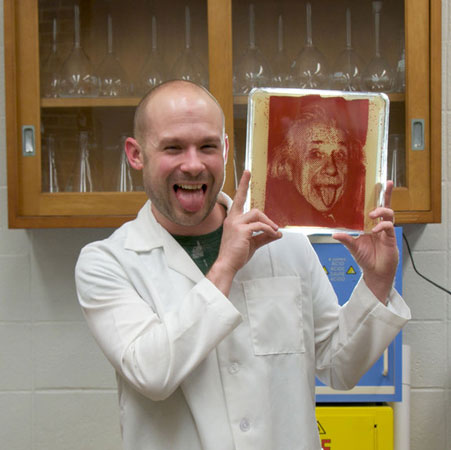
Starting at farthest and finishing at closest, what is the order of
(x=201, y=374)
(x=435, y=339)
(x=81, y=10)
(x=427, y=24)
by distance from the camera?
(x=435, y=339) → (x=81, y=10) → (x=427, y=24) → (x=201, y=374)

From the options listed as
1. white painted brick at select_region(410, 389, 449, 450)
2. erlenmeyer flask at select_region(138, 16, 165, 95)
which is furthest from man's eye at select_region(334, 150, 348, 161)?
white painted brick at select_region(410, 389, 449, 450)

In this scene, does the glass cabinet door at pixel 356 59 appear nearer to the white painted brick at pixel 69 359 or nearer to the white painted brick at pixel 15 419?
the white painted brick at pixel 69 359

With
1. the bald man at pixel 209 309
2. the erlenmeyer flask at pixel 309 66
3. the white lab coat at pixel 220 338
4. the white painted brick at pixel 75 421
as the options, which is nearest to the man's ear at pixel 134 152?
the bald man at pixel 209 309

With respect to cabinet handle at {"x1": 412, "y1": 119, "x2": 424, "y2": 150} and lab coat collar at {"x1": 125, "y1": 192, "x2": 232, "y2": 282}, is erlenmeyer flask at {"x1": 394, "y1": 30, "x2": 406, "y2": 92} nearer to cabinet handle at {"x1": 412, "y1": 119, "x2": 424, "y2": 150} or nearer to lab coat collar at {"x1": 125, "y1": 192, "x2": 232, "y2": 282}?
cabinet handle at {"x1": 412, "y1": 119, "x2": 424, "y2": 150}

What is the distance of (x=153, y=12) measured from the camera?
1699 millimetres

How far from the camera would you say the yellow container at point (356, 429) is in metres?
1.60

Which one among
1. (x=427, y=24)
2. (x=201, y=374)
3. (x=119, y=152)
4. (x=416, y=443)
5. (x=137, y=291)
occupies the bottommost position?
(x=416, y=443)

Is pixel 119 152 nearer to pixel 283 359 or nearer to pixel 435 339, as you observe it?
pixel 283 359

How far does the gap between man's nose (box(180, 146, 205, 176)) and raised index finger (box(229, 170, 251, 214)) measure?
0.31 feet

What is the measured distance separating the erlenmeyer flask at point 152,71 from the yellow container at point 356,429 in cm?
102

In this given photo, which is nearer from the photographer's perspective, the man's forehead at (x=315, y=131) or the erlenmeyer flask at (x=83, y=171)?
the man's forehead at (x=315, y=131)

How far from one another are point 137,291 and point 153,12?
96cm

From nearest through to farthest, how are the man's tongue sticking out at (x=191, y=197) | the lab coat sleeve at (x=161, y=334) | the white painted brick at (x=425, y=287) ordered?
the lab coat sleeve at (x=161, y=334) → the man's tongue sticking out at (x=191, y=197) → the white painted brick at (x=425, y=287)

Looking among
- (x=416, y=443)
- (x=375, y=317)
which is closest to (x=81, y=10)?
(x=375, y=317)
